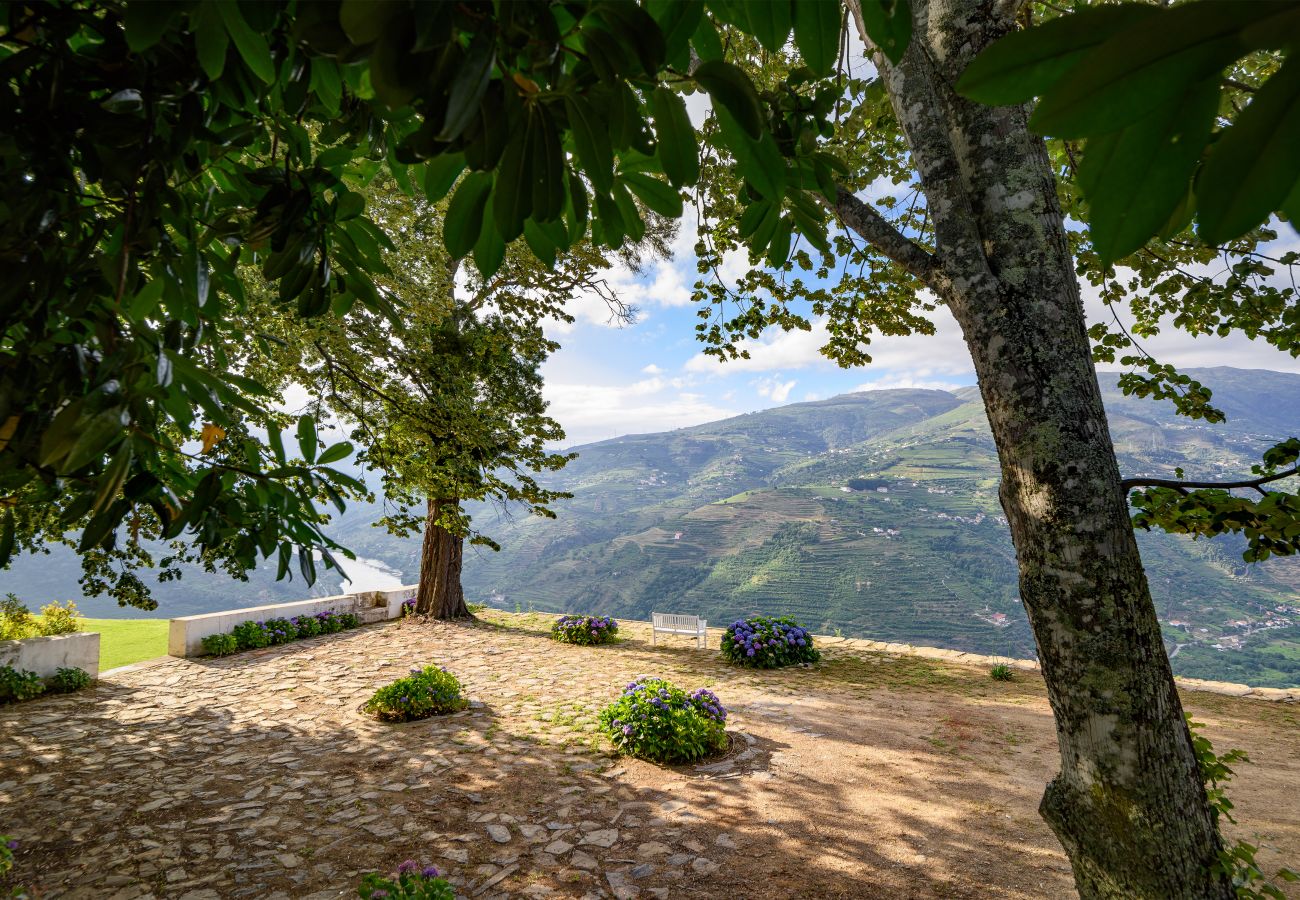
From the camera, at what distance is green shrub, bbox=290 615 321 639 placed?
10961 mm

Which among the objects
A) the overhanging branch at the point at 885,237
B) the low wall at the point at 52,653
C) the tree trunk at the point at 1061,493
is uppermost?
the overhanging branch at the point at 885,237

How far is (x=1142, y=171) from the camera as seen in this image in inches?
15.8

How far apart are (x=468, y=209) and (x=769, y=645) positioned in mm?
9435

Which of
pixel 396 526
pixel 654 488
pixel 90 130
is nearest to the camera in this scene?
pixel 90 130

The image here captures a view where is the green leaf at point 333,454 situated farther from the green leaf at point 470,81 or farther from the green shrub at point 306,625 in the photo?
the green shrub at point 306,625

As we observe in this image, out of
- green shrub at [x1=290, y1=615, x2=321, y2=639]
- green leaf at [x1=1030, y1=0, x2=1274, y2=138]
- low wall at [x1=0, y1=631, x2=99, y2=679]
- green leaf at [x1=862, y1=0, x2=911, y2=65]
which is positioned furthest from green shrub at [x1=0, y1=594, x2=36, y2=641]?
green leaf at [x1=1030, y1=0, x2=1274, y2=138]

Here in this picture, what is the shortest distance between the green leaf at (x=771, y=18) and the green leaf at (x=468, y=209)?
0.37m

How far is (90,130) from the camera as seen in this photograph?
33.2 inches

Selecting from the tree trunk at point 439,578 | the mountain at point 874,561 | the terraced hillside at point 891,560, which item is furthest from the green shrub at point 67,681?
the mountain at point 874,561

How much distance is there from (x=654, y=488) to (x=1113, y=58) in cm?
16555

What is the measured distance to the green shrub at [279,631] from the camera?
414 inches

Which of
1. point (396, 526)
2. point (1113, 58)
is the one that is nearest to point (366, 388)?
point (396, 526)

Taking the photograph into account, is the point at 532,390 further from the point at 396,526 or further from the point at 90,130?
the point at 90,130

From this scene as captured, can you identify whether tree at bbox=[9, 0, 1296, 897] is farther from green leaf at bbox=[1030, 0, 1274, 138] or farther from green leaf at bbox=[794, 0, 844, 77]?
green leaf at bbox=[1030, 0, 1274, 138]
